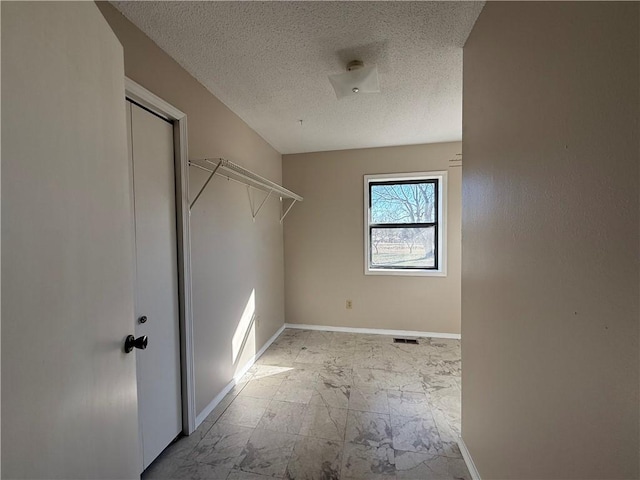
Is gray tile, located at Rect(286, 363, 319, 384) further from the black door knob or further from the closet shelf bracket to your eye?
the black door knob

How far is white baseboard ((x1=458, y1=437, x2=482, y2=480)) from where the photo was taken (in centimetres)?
139

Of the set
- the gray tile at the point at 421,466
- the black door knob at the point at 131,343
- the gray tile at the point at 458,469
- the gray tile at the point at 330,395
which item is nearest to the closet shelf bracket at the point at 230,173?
the black door knob at the point at 131,343

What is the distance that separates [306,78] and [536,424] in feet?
7.04

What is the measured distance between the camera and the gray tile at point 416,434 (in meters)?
1.63

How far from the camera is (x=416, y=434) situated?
174 centimetres

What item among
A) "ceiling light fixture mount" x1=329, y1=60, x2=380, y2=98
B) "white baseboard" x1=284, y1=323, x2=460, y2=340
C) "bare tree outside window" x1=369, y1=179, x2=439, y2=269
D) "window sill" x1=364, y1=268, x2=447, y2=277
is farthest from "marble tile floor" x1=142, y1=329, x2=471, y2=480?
"ceiling light fixture mount" x1=329, y1=60, x2=380, y2=98

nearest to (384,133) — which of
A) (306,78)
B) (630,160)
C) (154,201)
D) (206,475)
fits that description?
(306,78)

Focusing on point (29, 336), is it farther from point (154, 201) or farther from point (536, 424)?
point (536, 424)

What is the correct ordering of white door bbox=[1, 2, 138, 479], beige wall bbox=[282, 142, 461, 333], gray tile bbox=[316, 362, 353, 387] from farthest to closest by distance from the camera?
beige wall bbox=[282, 142, 461, 333], gray tile bbox=[316, 362, 353, 387], white door bbox=[1, 2, 138, 479]

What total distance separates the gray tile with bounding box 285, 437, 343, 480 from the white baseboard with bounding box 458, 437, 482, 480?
28.3 inches

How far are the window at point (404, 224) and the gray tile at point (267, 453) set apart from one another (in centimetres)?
218

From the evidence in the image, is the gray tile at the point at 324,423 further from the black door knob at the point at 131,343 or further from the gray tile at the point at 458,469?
the black door knob at the point at 131,343

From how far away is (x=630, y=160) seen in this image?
541 mm

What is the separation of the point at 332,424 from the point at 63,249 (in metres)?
1.88
